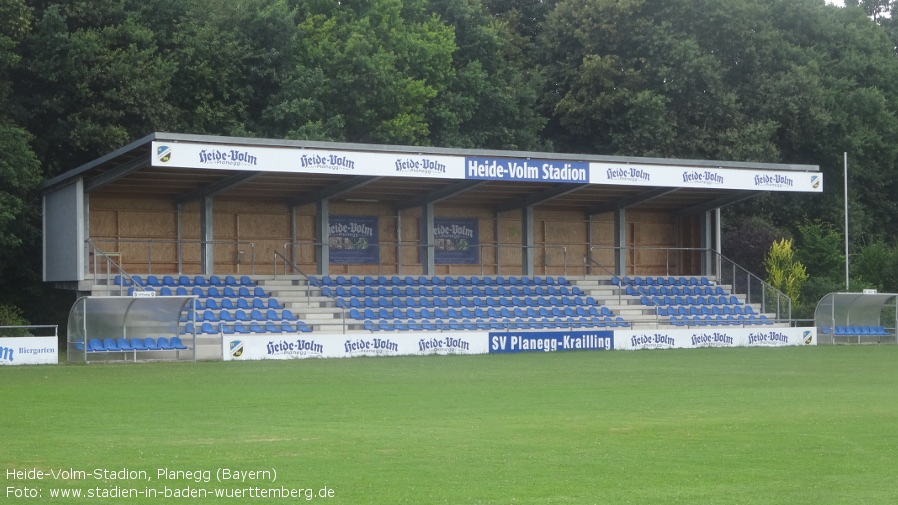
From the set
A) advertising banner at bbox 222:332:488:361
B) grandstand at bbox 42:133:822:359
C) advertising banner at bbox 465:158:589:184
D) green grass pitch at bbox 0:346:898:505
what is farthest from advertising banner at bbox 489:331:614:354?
green grass pitch at bbox 0:346:898:505

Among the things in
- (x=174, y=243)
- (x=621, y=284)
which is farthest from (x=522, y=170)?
(x=174, y=243)

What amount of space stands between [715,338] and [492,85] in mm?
19634

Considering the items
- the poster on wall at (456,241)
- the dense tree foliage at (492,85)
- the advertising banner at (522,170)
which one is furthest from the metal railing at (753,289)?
the poster on wall at (456,241)

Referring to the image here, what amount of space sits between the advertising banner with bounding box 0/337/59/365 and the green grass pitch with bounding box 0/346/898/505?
164 inches

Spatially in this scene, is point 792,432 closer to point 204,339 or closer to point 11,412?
point 11,412

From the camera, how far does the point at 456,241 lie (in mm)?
43844

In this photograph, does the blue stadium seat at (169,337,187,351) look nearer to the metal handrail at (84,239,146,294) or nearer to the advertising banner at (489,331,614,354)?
the metal handrail at (84,239,146,294)

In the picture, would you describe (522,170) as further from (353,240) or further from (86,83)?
(86,83)

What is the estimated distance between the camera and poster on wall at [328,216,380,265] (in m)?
41.5

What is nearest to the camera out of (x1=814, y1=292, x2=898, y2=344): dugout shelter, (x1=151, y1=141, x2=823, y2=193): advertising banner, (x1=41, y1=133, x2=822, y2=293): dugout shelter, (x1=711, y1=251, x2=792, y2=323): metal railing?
(x1=151, y1=141, x2=823, y2=193): advertising banner

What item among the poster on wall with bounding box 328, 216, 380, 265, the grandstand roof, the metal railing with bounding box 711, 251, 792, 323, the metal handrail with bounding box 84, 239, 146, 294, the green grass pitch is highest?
the grandstand roof

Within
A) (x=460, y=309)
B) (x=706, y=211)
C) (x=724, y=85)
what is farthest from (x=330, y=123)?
(x=724, y=85)

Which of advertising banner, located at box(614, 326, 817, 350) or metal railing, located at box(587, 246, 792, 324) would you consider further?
metal railing, located at box(587, 246, 792, 324)

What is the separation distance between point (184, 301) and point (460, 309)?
1067 cm
